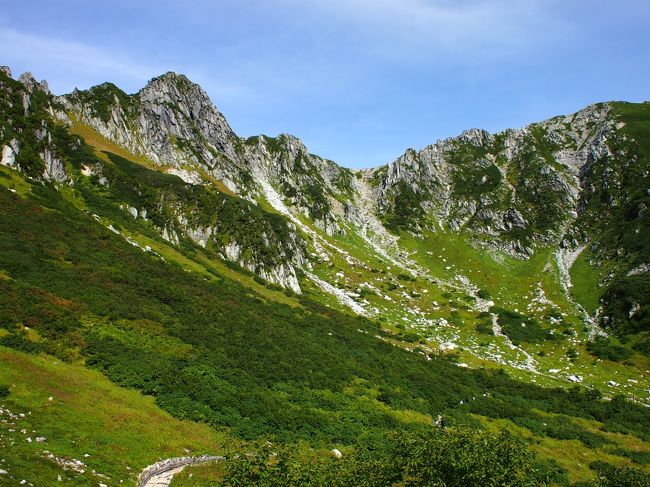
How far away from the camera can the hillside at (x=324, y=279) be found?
3127 cm

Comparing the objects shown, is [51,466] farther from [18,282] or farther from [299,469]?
[18,282]

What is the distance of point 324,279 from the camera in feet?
288

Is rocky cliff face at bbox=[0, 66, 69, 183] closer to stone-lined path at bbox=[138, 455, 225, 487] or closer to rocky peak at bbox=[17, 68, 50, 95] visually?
rocky peak at bbox=[17, 68, 50, 95]

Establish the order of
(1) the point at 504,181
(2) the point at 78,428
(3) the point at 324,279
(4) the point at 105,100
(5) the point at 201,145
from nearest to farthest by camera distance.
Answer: (2) the point at 78,428
(3) the point at 324,279
(4) the point at 105,100
(5) the point at 201,145
(1) the point at 504,181

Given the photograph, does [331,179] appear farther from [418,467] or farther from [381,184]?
[418,467]

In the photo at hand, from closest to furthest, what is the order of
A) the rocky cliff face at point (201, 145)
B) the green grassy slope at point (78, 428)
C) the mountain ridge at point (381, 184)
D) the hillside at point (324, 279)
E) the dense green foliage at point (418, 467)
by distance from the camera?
1. the dense green foliage at point (418, 467)
2. the green grassy slope at point (78, 428)
3. the hillside at point (324, 279)
4. the mountain ridge at point (381, 184)
5. the rocky cliff face at point (201, 145)

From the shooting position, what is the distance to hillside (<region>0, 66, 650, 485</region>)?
31.3 m

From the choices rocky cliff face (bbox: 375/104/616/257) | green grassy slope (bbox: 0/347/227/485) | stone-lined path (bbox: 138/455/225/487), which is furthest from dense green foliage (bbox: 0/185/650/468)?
rocky cliff face (bbox: 375/104/616/257)

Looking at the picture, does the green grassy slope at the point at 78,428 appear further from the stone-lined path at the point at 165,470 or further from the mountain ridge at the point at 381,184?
the mountain ridge at the point at 381,184

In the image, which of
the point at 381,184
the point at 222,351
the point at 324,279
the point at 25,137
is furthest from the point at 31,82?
the point at 381,184

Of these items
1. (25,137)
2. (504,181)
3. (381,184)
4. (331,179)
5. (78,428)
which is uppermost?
(504,181)

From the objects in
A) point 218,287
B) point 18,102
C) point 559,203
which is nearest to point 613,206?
A: point 559,203

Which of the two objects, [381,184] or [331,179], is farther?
[331,179]

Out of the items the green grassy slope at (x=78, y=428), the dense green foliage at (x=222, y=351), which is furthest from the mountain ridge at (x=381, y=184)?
the green grassy slope at (x=78, y=428)
